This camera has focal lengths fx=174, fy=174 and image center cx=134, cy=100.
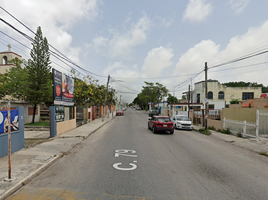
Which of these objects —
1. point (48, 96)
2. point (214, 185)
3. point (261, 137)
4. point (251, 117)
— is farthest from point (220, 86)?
point (214, 185)

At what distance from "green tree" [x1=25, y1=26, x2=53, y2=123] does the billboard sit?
9.07m

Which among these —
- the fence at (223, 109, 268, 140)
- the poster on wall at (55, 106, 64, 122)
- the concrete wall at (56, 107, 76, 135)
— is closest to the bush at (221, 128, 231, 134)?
the fence at (223, 109, 268, 140)

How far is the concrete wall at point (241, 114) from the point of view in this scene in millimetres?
13684

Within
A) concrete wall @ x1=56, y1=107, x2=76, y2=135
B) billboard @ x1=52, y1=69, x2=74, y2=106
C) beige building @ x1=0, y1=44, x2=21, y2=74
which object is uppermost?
beige building @ x1=0, y1=44, x2=21, y2=74

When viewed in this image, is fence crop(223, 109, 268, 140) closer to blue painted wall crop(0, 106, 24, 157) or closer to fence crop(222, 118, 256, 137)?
fence crop(222, 118, 256, 137)

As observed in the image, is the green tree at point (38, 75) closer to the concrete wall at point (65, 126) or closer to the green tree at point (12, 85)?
the green tree at point (12, 85)

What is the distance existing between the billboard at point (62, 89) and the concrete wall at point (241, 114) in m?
14.4

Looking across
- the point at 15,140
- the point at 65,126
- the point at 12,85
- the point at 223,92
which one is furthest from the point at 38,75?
the point at 223,92

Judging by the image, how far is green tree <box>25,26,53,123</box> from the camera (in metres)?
23.0

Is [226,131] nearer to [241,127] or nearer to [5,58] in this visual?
[241,127]

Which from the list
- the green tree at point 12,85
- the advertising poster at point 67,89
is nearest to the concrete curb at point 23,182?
the advertising poster at point 67,89

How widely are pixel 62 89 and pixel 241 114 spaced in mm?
15160

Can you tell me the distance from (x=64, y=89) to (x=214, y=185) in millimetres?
13714

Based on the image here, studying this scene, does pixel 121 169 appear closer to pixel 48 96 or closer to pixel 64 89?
pixel 64 89
